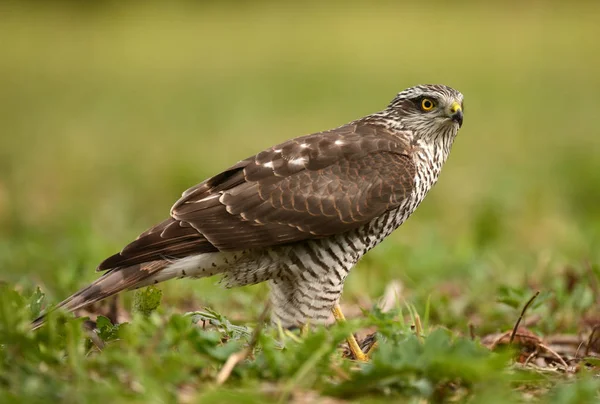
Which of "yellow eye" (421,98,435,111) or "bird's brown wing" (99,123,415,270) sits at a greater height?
"yellow eye" (421,98,435,111)

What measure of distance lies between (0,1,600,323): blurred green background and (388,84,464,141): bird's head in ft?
3.41

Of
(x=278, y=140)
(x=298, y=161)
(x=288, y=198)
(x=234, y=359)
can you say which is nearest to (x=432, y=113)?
(x=298, y=161)

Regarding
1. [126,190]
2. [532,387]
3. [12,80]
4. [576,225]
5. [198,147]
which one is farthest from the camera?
[12,80]

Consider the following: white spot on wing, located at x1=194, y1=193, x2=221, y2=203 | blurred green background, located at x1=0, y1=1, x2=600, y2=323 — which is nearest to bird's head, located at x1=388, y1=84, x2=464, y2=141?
blurred green background, located at x1=0, y1=1, x2=600, y2=323

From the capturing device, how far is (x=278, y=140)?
11766mm

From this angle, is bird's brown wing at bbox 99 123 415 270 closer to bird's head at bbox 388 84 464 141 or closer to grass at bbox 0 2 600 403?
bird's head at bbox 388 84 464 141

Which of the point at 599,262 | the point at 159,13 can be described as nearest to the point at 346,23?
the point at 159,13

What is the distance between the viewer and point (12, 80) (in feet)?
56.6

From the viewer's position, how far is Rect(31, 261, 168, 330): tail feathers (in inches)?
168

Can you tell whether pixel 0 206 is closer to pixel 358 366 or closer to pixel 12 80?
pixel 358 366

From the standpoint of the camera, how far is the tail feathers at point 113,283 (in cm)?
426

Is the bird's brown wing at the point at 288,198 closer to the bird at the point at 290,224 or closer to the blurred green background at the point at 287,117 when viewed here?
the bird at the point at 290,224

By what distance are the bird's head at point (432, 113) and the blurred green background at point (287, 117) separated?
1.04 m

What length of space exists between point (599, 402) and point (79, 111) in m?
12.6
